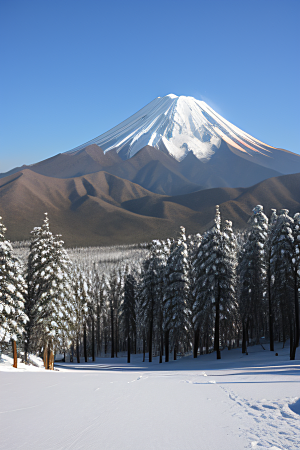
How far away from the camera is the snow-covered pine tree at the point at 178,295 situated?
3147 cm

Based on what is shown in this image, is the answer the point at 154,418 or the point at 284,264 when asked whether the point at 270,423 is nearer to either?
the point at 154,418

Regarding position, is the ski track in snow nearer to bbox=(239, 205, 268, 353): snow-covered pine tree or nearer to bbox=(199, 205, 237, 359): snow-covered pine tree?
bbox=(199, 205, 237, 359): snow-covered pine tree

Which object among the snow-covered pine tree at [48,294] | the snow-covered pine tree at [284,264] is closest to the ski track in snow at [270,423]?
the snow-covered pine tree at [284,264]

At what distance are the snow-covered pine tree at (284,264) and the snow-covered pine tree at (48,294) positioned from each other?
1547cm

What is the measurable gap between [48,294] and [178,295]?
11250mm

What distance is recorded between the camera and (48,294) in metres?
26.9

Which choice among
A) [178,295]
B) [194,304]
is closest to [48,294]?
[178,295]

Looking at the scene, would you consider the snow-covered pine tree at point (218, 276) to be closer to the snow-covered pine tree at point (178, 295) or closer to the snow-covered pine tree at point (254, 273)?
the snow-covered pine tree at point (254, 273)

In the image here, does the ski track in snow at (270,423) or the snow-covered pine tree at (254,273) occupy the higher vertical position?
the snow-covered pine tree at (254,273)

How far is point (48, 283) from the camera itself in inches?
1061

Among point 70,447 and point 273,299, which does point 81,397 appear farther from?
point 273,299

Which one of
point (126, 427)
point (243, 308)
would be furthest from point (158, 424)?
point (243, 308)

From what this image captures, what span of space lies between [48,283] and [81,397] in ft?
59.6

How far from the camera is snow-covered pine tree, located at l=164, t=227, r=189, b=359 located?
3147 cm
